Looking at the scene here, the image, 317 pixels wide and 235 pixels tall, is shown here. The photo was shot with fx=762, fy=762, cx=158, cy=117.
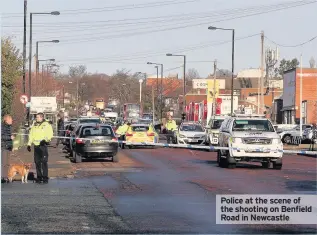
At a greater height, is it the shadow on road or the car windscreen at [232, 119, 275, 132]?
the car windscreen at [232, 119, 275, 132]

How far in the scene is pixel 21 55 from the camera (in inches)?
1845

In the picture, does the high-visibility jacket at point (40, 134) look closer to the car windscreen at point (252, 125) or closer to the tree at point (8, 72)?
the car windscreen at point (252, 125)

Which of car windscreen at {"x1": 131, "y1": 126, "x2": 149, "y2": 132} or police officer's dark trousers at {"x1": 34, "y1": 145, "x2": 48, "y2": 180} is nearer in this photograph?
police officer's dark trousers at {"x1": 34, "y1": 145, "x2": 48, "y2": 180}

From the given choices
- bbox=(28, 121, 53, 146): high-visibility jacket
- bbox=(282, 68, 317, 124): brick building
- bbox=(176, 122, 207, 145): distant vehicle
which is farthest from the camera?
bbox=(282, 68, 317, 124): brick building

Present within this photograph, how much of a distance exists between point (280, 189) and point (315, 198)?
2112 mm

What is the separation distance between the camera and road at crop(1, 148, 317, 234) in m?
11.5

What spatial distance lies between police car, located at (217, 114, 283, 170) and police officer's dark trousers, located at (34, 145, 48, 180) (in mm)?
7206

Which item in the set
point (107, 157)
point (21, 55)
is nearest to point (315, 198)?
point (107, 157)

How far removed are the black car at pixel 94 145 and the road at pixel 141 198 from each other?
227 cm

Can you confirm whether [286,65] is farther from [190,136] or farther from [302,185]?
[302,185]

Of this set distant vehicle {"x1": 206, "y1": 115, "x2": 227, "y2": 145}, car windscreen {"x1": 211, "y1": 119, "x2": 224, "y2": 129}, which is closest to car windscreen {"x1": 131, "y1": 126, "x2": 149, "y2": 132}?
distant vehicle {"x1": 206, "y1": 115, "x2": 227, "y2": 145}

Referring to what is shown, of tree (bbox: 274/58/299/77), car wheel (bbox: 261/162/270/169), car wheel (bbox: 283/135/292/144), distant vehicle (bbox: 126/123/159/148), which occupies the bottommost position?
car wheel (bbox: 283/135/292/144)

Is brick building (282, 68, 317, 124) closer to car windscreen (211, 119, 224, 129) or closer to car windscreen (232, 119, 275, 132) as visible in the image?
car windscreen (211, 119, 224, 129)

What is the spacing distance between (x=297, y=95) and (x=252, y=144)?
168 ft
